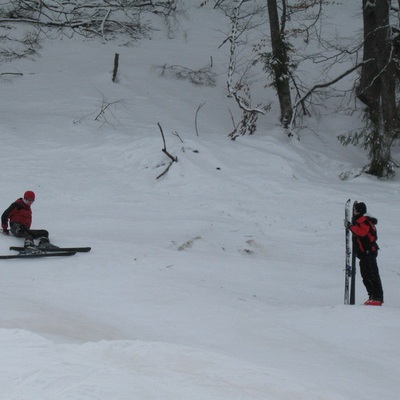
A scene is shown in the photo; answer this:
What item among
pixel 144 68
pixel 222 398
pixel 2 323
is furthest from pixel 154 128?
pixel 222 398

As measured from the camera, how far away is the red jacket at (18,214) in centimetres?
1170

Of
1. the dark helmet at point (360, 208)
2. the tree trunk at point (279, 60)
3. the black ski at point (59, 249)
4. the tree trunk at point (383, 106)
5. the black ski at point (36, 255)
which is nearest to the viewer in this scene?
the dark helmet at point (360, 208)

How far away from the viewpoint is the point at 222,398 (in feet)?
15.8

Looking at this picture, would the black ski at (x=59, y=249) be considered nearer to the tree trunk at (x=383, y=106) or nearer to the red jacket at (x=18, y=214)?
the red jacket at (x=18, y=214)

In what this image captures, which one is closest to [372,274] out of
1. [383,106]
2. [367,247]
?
[367,247]

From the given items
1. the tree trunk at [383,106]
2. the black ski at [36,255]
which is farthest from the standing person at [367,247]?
the tree trunk at [383,106]

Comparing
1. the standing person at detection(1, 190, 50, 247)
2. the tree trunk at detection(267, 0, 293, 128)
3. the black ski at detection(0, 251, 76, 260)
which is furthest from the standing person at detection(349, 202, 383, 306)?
the tree trunk at detection(267, 0, 293, 128)

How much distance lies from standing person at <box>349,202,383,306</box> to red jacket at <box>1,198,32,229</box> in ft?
18.3

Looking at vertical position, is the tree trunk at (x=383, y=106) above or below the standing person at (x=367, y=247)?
above

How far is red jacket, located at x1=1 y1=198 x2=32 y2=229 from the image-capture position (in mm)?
11695

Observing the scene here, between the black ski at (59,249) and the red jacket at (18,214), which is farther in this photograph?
the red jacket at (18,214)

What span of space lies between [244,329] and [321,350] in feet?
3.16

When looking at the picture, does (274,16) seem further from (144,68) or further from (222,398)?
(222,398)

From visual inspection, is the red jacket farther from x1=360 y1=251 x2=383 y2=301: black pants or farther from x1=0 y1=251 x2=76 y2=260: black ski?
x1=360 y1=251 x2=383 y2=301: black pants
